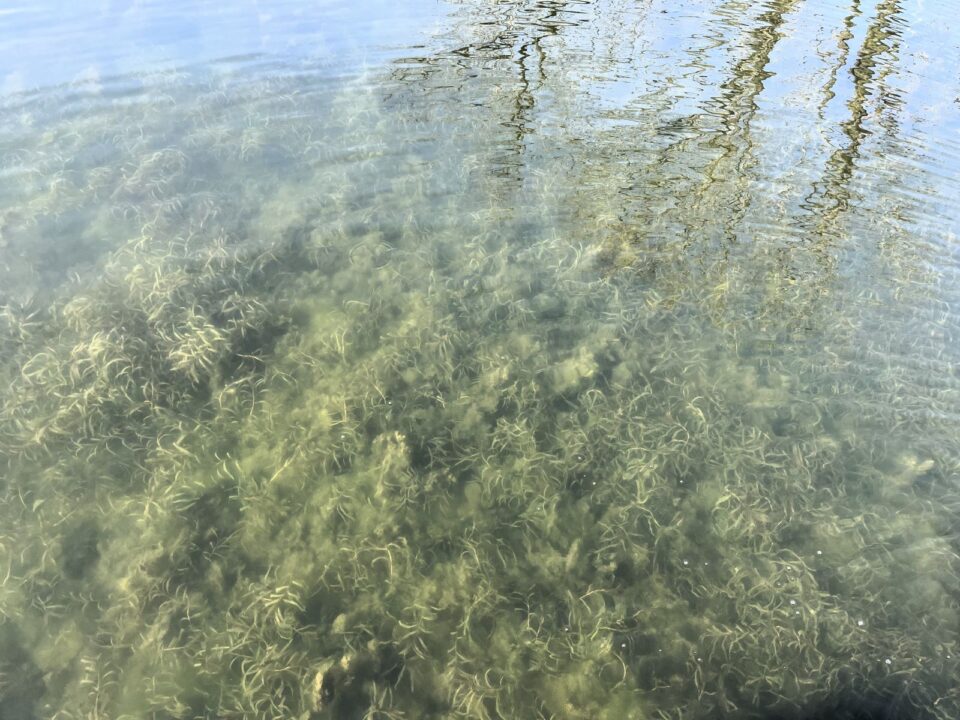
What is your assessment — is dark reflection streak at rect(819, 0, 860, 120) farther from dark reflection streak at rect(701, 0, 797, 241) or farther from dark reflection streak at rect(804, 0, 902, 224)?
dark reflection streak at rect(701, 0, 797, 241)

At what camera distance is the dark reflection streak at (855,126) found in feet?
24.3

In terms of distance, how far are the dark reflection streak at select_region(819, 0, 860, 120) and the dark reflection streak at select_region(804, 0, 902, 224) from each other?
0.79 ft

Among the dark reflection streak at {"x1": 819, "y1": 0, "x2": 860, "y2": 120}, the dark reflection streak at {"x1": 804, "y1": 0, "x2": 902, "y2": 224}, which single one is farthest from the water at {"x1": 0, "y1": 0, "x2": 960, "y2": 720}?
the dark reflection streak at {"x1": 819, "y1": 0, "x2": 860, "y2": 120}

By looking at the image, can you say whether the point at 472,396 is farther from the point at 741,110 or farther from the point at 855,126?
the point at 855,126

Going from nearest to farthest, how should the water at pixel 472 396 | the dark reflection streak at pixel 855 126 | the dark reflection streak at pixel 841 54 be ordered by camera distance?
the water at pixel 472 396 < the dark reflection streak at pixel 855 126 < the dark reflection streak at pixel 841 54

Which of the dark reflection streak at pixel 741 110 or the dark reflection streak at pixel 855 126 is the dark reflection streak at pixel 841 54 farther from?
the dark reflection streak at pixel 741 110

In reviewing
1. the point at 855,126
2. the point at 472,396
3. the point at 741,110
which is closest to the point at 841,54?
the point at 855,126

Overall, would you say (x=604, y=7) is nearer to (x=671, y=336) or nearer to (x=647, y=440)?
(x=671, y=336)

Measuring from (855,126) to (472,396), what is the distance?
25.6 ft

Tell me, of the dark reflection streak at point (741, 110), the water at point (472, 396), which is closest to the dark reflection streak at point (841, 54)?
the water at point (472, 396)

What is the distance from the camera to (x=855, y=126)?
8797 mm

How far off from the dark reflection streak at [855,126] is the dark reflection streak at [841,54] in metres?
0.24

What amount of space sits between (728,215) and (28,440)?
7.63 meters

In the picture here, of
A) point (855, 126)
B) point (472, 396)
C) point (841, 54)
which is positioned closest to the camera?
point (472, 396)
